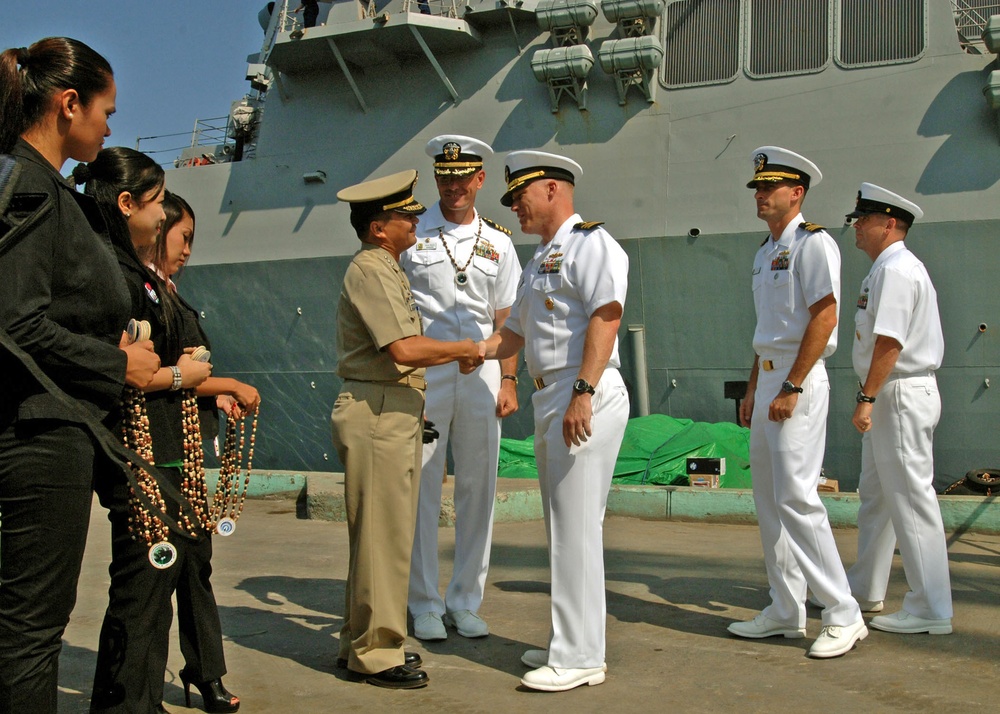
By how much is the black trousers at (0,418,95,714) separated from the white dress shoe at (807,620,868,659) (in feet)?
8.08

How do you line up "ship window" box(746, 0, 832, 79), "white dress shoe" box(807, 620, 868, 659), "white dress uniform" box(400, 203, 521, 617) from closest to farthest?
1. "white dress shoe" box(807, 620, 868, 659)
2. "white dress uniform" box(400, 203, 521, 617)
3. "ship window" box(746, 0, 832, 79)

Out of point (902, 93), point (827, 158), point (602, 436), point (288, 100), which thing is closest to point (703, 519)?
point (602, 436)

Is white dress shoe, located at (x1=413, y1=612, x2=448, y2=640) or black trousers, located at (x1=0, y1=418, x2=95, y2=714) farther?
white dress shoe, located at (x1=413, y1=612, x2=448, y2=640)

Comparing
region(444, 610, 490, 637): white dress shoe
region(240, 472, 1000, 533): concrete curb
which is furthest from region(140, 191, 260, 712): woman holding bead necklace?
region(240, 472, 1000, 533): concrete curb

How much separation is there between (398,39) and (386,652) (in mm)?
8615


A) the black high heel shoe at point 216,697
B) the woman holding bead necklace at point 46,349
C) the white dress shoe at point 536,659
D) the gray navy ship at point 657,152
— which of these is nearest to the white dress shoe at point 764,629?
the white dress shoe at point 536,659

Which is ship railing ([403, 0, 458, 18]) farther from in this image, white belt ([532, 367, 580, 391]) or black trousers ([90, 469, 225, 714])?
black trousers ([90, 469, 225, 714])

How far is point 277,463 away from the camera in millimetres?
11117

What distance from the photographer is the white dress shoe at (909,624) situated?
3.54 metres

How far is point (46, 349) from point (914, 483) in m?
3.20

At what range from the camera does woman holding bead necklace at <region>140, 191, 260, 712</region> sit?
8.93ft

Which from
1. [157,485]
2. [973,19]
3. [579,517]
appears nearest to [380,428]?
[579,517]

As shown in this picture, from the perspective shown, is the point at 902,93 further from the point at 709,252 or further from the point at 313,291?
the point at 313,291

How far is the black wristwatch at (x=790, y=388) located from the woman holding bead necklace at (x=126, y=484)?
6.86ft
